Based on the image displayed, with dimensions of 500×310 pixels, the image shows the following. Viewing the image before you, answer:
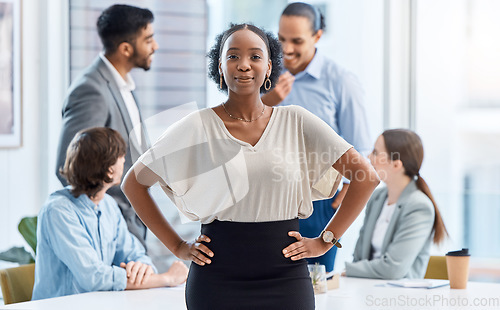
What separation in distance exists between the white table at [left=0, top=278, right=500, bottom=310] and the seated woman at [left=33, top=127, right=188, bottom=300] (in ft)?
0.21

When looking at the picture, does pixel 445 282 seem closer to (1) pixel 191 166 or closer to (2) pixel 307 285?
(2) pixel 307 285

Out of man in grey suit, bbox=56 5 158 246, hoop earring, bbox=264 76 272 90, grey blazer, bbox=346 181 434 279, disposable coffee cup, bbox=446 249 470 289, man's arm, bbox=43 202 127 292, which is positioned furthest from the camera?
man in grey suit, bbox=56 5 158 246

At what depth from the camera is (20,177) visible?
4.39 m

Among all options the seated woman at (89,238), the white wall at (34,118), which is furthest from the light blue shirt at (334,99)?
the white wall at (34,118)

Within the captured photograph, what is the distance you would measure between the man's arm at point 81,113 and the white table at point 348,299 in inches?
36.2

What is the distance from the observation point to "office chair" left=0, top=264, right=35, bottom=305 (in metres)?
2.42

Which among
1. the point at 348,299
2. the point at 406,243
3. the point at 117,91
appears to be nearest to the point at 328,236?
the point at 348,299

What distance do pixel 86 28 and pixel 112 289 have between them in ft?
8.20

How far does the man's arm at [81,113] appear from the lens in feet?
9.86

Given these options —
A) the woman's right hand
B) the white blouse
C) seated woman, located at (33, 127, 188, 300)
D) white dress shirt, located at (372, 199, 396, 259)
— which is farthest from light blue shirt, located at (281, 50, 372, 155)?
the woman's right hand

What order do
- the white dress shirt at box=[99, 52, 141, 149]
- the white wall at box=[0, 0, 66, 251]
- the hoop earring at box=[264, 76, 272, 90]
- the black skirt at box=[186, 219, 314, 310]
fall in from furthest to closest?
the white wall at box=[0, 0, 66, 251] < the white dress shirt at box=[99, 52, 141, 149] < the hoop earring at box=[264, 76, 272, 90] < the black skirt at box=[186, 219, 314, 310]

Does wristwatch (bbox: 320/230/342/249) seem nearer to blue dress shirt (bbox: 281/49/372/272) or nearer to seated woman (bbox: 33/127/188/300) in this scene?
seated woman (bbox: 33/127/188/300)

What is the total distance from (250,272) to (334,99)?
5.57 feet

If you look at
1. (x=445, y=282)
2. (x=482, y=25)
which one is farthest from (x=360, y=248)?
(x=482, y=25)
